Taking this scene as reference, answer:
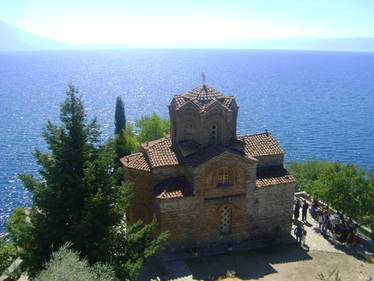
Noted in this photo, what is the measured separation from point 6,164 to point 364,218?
142 feet

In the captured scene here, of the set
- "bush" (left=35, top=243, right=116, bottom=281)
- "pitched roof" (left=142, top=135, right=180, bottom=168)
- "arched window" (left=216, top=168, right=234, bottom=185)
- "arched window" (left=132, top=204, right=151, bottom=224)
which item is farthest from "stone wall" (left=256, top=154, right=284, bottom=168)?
"bush" (left=35, top=243, right=116, bottom=281)

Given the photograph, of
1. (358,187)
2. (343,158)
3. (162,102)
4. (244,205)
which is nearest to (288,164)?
(343,158)

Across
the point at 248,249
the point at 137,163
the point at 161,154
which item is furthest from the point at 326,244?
the point at 137,163

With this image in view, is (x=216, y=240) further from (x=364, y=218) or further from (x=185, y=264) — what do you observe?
(x=364, y=218)

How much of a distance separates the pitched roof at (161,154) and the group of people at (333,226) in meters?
9.16

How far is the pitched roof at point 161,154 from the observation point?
A: 67.7ft

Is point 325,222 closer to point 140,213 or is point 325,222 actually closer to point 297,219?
point 297,219

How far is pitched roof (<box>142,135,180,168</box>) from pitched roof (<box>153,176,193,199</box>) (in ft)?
3.62

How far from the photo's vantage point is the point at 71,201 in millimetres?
14484

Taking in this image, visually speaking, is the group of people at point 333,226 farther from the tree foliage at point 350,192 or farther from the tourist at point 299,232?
the tree foliage at point 350,192

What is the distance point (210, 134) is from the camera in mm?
22156

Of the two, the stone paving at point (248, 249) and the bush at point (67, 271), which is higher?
the bush at point (67, 271)

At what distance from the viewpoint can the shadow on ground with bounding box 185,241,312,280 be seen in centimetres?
1858

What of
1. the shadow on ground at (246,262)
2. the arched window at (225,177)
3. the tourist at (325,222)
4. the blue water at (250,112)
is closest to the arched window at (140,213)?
the shadow on ground at (246,262)
